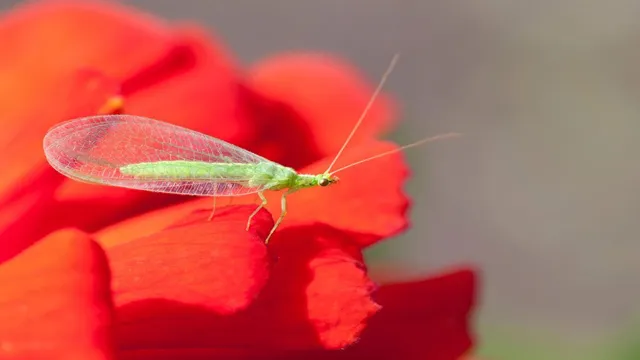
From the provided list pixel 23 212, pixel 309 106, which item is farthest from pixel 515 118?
pixel 23 212

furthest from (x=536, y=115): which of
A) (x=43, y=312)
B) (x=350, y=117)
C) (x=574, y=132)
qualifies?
(x=43, y=312)

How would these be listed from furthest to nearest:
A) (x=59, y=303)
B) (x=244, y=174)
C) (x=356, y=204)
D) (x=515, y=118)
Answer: (x=515, y=118) < (x=244, y=174) < (x=356, y=204) < (x=59, y=303)

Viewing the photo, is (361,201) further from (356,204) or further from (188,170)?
(188,170)

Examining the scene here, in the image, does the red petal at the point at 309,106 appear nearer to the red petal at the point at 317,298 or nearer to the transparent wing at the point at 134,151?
the transparent wing at the point at 134,151

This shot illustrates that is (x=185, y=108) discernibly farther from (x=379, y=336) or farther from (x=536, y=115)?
(x=536, y=115)

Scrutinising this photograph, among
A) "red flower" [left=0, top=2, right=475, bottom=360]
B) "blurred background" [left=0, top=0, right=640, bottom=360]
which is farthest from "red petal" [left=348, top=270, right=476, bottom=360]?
"blurred background" [left=0, top=0, right=640, bottom=360]
